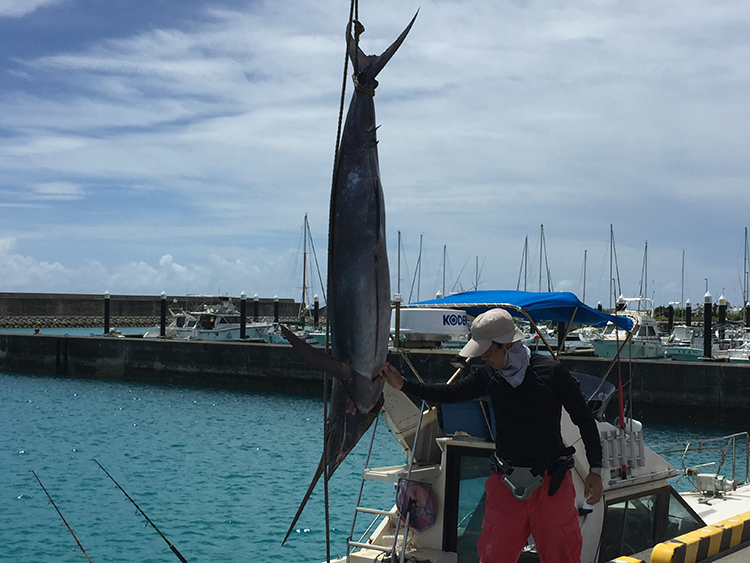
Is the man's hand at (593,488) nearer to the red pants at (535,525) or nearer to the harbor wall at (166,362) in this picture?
the red pants at (535,525)

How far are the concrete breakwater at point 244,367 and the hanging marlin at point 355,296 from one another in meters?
22.3

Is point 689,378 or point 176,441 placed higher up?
point 689,378

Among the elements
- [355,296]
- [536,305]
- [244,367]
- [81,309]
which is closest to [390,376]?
[355,296]

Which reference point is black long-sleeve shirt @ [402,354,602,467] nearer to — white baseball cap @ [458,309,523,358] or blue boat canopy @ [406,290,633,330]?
white baseball cap @ [458,309,523,358]

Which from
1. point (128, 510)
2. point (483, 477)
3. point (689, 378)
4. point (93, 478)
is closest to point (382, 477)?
point (483, 477)

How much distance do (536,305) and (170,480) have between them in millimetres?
12480

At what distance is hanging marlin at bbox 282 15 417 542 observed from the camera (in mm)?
2598

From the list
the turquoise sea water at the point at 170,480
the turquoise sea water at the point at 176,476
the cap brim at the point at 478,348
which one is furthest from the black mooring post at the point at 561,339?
the turquoise sea water at the point at 170,480

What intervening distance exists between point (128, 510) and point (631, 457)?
36.1ft

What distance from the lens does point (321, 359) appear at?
2496 mm

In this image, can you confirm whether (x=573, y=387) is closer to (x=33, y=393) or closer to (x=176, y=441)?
(x=176, y=441)

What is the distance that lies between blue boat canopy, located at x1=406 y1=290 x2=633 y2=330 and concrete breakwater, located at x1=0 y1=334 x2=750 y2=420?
18205 millimetres

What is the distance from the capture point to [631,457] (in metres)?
5.66

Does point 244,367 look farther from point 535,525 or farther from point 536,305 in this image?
point 535,525
